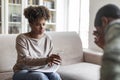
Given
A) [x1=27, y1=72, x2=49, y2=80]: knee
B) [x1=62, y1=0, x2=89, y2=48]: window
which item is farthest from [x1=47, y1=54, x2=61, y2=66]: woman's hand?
[x1=62, y1=0, x2=89, y2=48]: window

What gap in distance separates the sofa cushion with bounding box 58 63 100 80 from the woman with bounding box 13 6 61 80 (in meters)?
0.36

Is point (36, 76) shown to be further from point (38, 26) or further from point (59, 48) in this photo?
point (59, 48)

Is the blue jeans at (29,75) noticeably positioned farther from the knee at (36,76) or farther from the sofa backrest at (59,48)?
the sofa backrest at (59,48)

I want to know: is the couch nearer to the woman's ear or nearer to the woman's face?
the woman's face

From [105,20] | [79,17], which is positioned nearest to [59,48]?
[79,17]

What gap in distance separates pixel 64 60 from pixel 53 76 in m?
0.86

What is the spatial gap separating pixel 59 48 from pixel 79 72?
21.3 inches

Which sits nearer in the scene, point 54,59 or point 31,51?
point 54,59

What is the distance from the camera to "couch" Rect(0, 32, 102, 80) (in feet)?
8.04

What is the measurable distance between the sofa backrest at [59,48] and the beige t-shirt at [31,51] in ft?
1.38

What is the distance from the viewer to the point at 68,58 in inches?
117

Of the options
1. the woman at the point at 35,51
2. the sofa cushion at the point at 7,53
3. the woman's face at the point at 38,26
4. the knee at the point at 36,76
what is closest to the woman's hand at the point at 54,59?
the woman at the point at 35,51

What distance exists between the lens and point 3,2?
13.4 ft

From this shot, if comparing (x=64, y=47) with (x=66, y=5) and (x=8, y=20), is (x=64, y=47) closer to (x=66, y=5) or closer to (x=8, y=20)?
(x=8, y=20)
